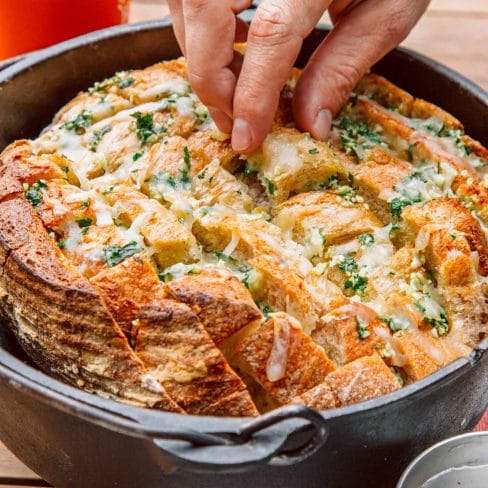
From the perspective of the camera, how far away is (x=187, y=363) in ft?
6.44

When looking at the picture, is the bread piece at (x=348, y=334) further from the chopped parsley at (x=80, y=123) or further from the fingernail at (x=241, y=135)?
the chopped parsley at (x=80, y=123)

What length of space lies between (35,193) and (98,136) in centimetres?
40

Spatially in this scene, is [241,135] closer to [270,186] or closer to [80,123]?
[270,186]

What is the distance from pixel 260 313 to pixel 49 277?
1.83 feet

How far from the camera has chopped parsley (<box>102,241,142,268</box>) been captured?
2.18 m

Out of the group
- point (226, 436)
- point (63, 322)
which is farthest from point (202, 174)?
point (226, 436)

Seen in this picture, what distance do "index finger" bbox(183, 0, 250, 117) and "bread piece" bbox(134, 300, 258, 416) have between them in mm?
813

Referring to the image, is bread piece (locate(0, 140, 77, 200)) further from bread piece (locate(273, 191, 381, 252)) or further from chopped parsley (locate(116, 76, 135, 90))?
bread piece (locate(273, 191, 381, 252))

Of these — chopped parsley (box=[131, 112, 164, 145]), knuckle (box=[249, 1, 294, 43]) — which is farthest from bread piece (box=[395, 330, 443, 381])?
chopped parsley (box=[131, 112, 164, 145])

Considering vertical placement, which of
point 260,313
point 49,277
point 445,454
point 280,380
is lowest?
point 445,454

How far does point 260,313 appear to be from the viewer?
6.73 ft

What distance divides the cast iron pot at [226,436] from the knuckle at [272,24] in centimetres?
110

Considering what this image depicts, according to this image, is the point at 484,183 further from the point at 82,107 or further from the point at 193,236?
the point at 82,107

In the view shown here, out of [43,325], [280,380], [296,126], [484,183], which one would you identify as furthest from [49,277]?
[484,183]
